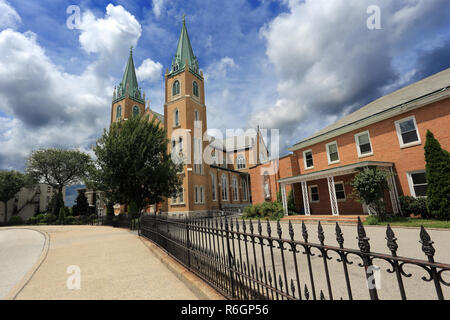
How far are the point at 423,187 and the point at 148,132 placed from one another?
19.9 m

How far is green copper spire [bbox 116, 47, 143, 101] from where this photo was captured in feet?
140

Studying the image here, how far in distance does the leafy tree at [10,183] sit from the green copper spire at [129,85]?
22772mm

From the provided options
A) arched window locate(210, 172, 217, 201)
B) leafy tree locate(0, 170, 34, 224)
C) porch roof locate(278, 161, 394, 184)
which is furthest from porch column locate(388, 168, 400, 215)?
leafy tree locate(0, 170, 34, 224)

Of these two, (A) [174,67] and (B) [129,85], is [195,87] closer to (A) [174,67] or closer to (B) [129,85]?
(A) [174,67]

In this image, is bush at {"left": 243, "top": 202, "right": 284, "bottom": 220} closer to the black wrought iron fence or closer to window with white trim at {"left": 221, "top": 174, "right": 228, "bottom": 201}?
the black wrought iron fence

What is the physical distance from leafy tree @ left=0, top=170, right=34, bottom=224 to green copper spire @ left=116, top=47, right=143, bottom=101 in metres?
22.8

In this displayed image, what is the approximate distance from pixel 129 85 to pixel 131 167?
31.5 m

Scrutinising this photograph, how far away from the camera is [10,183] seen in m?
39.2

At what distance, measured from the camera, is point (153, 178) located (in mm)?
18312

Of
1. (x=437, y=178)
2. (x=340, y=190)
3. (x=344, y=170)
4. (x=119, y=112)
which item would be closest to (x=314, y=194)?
(x=340, y=190)

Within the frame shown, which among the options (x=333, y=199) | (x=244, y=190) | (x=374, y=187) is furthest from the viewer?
(x=244, y=190)

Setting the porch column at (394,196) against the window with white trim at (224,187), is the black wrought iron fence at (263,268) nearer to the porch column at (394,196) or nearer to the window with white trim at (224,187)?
the porch column at (394,196)

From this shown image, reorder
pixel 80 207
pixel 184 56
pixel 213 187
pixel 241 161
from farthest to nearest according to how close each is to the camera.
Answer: pixel 241 161 < pixel 80 207 < pixel 184 56 < pixel 213 187
